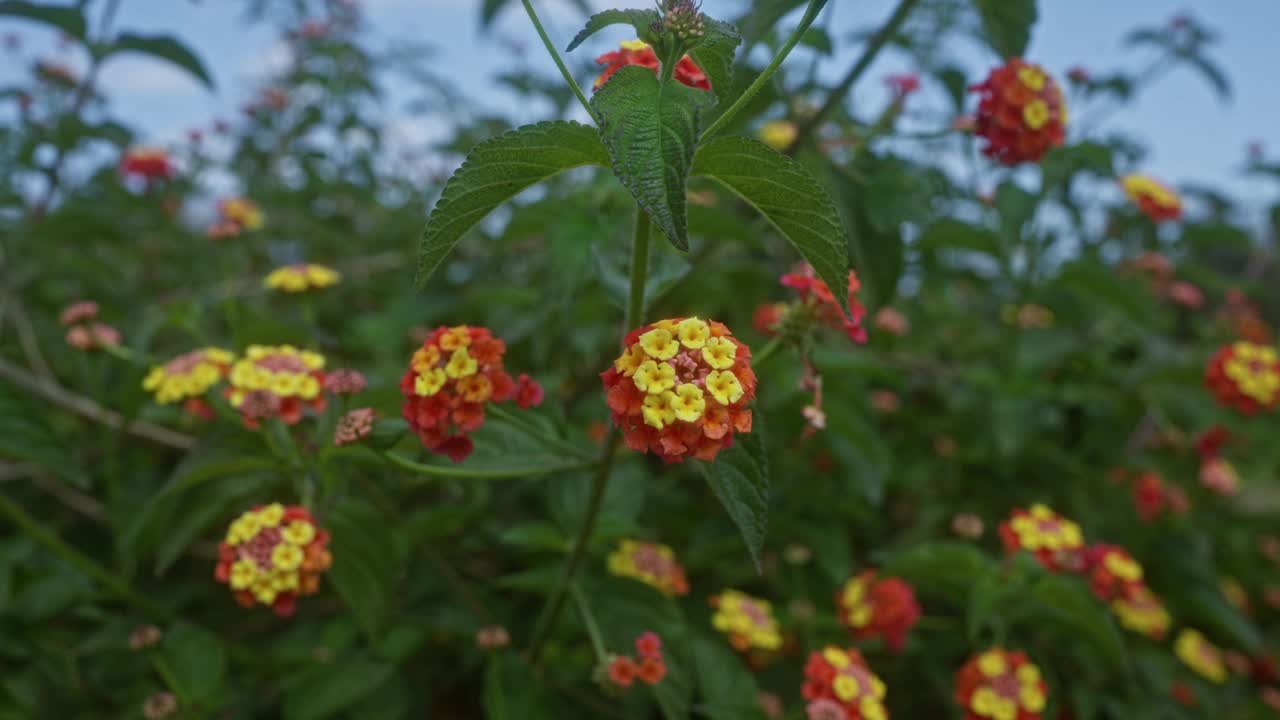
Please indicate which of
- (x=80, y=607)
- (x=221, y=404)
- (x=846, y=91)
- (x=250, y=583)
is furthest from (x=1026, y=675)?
(x=80, y=607)

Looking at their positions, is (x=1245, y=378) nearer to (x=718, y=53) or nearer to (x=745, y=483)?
(x=745, y=483)

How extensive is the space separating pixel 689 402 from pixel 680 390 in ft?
0.05

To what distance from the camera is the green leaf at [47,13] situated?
1.68 m

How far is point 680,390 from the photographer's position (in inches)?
34.3

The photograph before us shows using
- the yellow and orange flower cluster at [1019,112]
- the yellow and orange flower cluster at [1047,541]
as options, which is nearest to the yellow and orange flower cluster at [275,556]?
the yellow and orange flower cluster at [1047,541]

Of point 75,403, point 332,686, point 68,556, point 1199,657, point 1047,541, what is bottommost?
point 1199,657

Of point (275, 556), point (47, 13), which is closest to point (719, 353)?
point (275, 556)

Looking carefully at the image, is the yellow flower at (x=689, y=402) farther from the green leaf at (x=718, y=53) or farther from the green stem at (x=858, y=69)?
the green stem at (x=858, y=69)

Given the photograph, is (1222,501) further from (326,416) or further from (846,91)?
(326,416)

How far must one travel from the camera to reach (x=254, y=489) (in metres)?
1.33

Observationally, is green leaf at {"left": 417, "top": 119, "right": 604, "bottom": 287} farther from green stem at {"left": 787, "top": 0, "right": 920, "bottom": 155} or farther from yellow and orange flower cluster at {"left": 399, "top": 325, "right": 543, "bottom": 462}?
green stem at {"left": 787, "top": 0, "right": 920, "bottom": 155}

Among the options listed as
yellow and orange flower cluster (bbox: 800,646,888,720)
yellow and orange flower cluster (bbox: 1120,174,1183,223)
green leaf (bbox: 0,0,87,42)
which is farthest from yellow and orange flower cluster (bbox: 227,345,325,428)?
yellow and orange flower cluster (bbox: 1120,174,1183,223)

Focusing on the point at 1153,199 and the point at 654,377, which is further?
the point at 1153,199

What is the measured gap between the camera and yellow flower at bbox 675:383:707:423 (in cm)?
86
